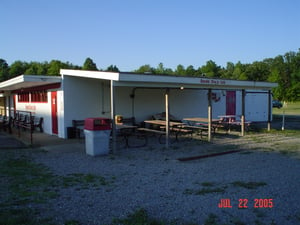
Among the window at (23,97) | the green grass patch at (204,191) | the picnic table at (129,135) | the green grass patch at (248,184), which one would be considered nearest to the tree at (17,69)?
the window at (23,97)

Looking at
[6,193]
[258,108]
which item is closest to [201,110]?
[258,108]

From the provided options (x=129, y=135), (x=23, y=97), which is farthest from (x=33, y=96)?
(x=129, y=135)

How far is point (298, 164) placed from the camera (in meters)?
6.42

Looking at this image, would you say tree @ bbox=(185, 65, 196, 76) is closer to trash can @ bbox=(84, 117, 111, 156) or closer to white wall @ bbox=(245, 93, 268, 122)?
white wall @ bbox=(245, 93, 268, 122)

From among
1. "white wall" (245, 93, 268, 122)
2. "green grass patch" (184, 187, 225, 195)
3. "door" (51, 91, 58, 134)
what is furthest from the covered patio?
"white wall" (245, 93, 268, 122)

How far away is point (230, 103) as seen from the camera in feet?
55.9

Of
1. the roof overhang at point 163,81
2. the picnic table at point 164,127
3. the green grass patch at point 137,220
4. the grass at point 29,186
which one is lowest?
the grass at point 29,186

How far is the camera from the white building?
29.4ft
